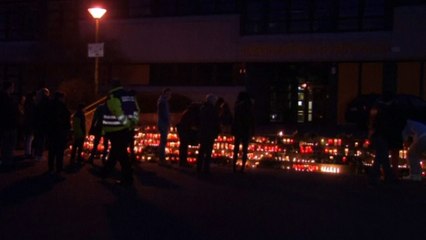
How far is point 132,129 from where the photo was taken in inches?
555

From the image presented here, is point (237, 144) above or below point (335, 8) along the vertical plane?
below

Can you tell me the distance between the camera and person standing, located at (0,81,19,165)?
1605cm

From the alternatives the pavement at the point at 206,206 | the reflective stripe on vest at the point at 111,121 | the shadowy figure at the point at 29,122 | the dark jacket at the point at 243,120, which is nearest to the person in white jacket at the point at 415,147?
A: the pavement at the point at 206,206

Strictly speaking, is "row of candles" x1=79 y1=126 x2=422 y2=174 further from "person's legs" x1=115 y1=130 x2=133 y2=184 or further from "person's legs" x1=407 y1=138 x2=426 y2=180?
"person's legs" x1=115 y1=130 x2=133 y2=184

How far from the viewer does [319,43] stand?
36156 mm

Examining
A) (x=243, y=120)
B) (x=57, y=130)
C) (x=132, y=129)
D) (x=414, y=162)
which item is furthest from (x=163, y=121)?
(x=414, y=162)

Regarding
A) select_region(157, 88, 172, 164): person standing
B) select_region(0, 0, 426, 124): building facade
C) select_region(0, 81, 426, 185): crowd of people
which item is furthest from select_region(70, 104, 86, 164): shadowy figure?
select_region(0, 0, 426, 124): building facade

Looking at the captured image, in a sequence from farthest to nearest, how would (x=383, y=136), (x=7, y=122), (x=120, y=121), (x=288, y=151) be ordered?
1. (x=288, y=151)
2. (x=7, y=122)
3. (x=383, y=136)
4. (x=120, y=121)

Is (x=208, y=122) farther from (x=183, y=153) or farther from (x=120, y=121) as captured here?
(x=120, y=121)

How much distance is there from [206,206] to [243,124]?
15.4 ft

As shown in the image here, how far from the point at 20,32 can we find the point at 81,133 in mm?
28601

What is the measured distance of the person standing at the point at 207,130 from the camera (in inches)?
632

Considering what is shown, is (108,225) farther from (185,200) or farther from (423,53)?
(423,53)

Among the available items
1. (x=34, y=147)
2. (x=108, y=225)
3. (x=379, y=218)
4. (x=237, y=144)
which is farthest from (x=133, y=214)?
(x=34, y=147)
